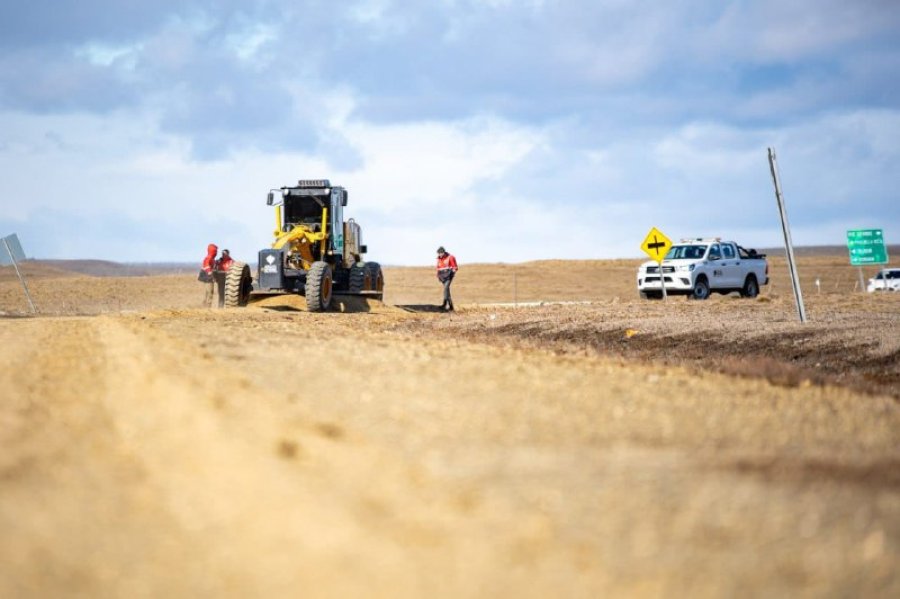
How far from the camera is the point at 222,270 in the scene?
105ft

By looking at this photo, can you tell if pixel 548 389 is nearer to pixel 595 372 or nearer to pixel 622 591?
pixel 595 372

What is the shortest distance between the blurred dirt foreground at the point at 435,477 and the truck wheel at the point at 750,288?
2473cm

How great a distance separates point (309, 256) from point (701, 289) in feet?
43.9

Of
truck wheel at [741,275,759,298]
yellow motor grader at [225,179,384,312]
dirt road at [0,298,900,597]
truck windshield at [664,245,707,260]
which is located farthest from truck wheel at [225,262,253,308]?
dirt road at [0,298,900,597]

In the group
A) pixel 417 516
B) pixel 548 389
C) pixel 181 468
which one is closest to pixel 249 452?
pixel 181 468

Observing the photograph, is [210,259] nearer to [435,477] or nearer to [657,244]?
[657,244]

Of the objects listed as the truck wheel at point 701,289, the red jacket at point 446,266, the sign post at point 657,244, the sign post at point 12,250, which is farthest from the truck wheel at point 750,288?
the sign post at point 12,250

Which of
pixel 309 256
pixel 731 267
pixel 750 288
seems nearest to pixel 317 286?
pixel 309 256

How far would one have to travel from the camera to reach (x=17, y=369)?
11.2 m

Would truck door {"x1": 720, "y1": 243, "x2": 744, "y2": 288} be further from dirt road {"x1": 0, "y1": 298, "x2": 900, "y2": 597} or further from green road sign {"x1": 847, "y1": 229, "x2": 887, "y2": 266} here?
dirt road {"x1": 0, "y1": 298, "x2": 900, "y2": 597}

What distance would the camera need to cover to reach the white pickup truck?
34.2m

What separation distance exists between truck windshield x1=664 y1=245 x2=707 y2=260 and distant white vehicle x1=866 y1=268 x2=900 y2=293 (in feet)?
58.1

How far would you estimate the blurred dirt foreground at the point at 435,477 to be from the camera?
445 cm

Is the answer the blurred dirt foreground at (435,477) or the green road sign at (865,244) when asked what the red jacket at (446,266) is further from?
the green road sign at (865,244)
